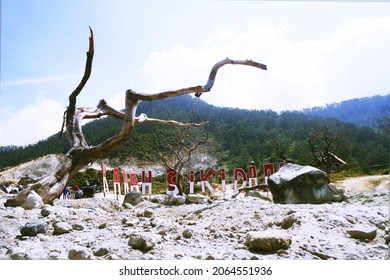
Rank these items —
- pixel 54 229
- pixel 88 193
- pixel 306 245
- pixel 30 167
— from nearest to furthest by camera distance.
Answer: pixel 306 245
pixel 54 229
pixel 88 193
pixel 30 167

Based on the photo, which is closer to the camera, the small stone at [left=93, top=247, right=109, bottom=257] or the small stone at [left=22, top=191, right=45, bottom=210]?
the small stone at [left=93, top=247, right=109, bottom=257]

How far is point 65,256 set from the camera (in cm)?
325

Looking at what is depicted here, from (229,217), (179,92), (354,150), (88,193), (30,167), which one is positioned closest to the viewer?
(229,217)

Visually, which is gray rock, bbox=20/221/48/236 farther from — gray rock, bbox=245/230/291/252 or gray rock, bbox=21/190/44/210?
gray rock, bbox=245/230/291/252

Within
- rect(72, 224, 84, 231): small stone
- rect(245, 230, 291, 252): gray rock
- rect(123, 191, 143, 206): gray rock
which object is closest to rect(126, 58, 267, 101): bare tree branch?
rect(123, 191, 143, 206): gray rock

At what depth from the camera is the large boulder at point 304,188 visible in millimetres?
6965

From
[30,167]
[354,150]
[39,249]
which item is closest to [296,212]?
[39,249]

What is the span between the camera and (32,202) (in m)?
5.56

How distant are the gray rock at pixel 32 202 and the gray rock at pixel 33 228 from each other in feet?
5.27

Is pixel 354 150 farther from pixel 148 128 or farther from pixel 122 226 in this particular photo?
pixel 122 226

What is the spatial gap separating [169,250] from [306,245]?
1.39m

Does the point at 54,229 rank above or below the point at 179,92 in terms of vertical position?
below

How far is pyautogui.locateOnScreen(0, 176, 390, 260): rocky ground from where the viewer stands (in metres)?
3.30

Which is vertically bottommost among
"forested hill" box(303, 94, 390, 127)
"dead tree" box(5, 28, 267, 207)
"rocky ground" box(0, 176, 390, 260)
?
"rocky ground" box(0, 176, 390, 260)
